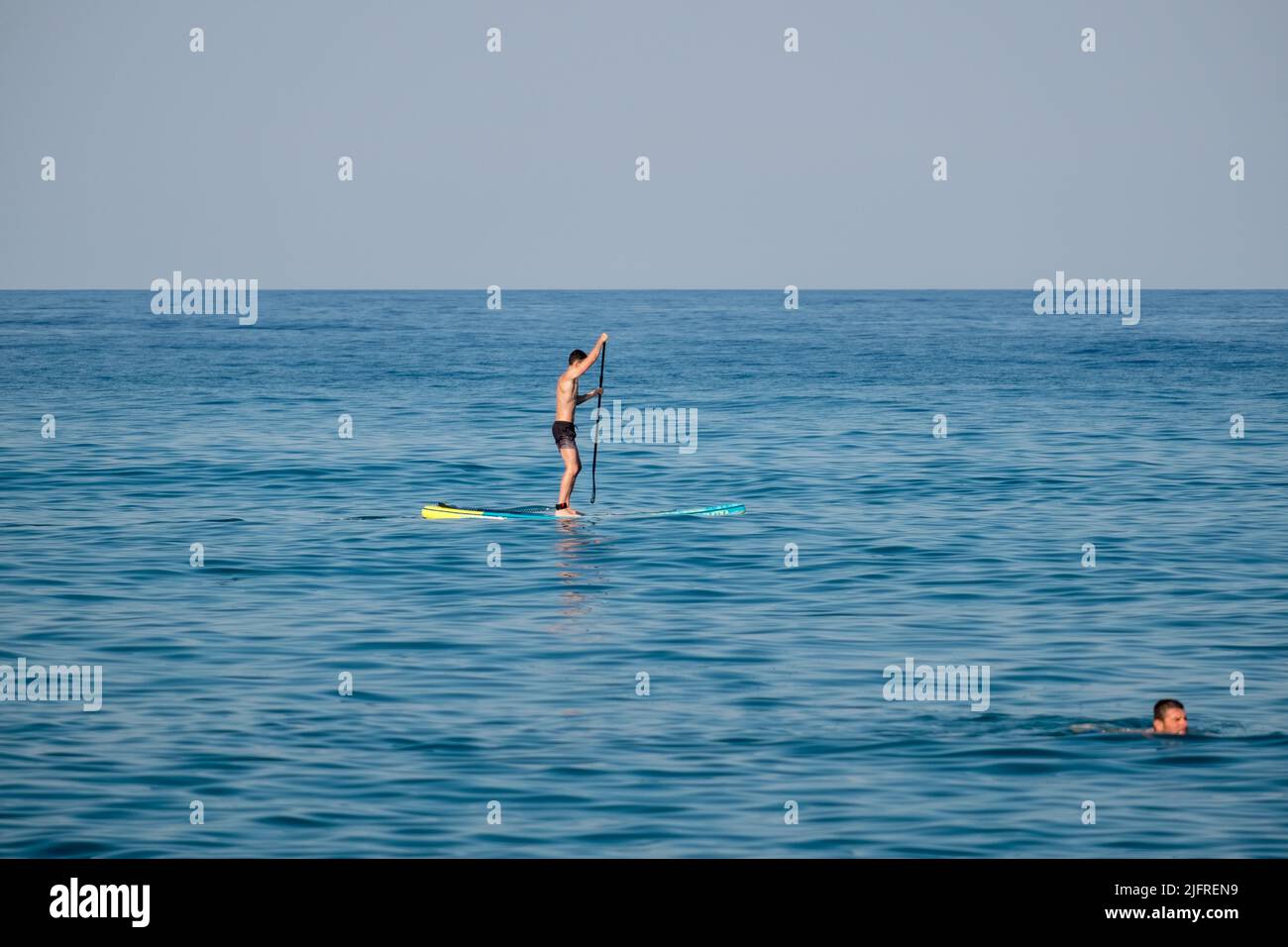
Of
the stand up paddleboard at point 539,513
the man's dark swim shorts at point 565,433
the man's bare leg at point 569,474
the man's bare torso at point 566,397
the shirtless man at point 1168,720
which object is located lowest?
the shirtless man at point 1168,720

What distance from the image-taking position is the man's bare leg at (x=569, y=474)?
2480 centimetres

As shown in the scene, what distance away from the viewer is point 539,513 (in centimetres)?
2575

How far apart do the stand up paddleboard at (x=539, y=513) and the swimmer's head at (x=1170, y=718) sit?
12.6m

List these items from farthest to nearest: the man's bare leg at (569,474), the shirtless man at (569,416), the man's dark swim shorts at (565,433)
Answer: the man's bare leg at (569,474)
the man's dark swim shorts at (565,433)
the shirtless man at (569,416)

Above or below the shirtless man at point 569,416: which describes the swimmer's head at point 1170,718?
below

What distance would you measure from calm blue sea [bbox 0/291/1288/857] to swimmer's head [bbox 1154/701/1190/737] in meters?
0.17

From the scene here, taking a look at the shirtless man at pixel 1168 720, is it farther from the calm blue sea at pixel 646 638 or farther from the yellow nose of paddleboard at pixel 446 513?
the yellow nose of paddleboard at pixel 446 513

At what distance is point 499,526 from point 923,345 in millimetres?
66413

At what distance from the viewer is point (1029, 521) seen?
26641 mm

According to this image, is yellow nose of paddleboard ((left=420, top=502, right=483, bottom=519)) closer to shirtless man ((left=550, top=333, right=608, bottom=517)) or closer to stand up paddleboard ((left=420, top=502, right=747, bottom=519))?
stand up paddleboard ((left=420, top=502, right=747, bottom=519))

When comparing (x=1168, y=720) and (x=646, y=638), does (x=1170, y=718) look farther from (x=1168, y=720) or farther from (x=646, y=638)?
(x=646, y=638)

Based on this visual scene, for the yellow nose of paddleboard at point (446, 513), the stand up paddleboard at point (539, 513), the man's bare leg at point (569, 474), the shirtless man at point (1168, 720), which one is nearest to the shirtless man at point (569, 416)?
the man's bare leg at point (569, 474)

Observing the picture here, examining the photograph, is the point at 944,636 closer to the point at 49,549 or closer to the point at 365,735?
the point at 365,735
